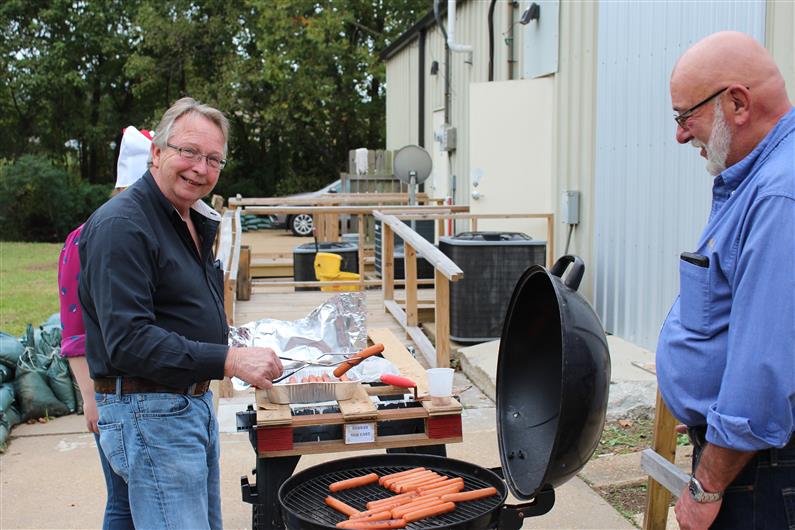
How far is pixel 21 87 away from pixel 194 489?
89.7 ft

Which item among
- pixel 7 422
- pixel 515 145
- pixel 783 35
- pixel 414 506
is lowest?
pixel 7 422

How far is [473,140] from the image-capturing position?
8.72 m

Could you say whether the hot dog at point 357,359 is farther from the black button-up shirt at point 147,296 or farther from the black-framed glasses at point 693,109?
the black-framed glasses at point 693,109

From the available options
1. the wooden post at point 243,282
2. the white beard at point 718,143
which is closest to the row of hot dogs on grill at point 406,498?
the white beard at point 718,143

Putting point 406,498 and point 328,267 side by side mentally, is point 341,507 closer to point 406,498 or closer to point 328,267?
point 406,498

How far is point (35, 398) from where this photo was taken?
20.2ft

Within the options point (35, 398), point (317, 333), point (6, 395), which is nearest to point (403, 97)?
point (35, 398)

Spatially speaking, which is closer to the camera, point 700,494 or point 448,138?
point 700,494

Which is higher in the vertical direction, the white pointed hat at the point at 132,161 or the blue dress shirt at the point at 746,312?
the white pointed hat at the point at 132,161

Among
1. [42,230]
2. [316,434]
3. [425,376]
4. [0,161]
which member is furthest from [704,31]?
[0,161]

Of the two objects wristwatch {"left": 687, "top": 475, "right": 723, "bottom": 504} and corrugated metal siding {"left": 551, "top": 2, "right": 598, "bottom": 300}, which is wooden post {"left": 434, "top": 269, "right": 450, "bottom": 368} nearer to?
corrugated metal siding {"left": 551, "top": 2, "right": 598, "bottom": 300}

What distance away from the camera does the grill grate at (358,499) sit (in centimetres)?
254

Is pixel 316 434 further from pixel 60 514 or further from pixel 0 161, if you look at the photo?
pixel 0 161

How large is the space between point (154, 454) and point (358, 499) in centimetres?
69
